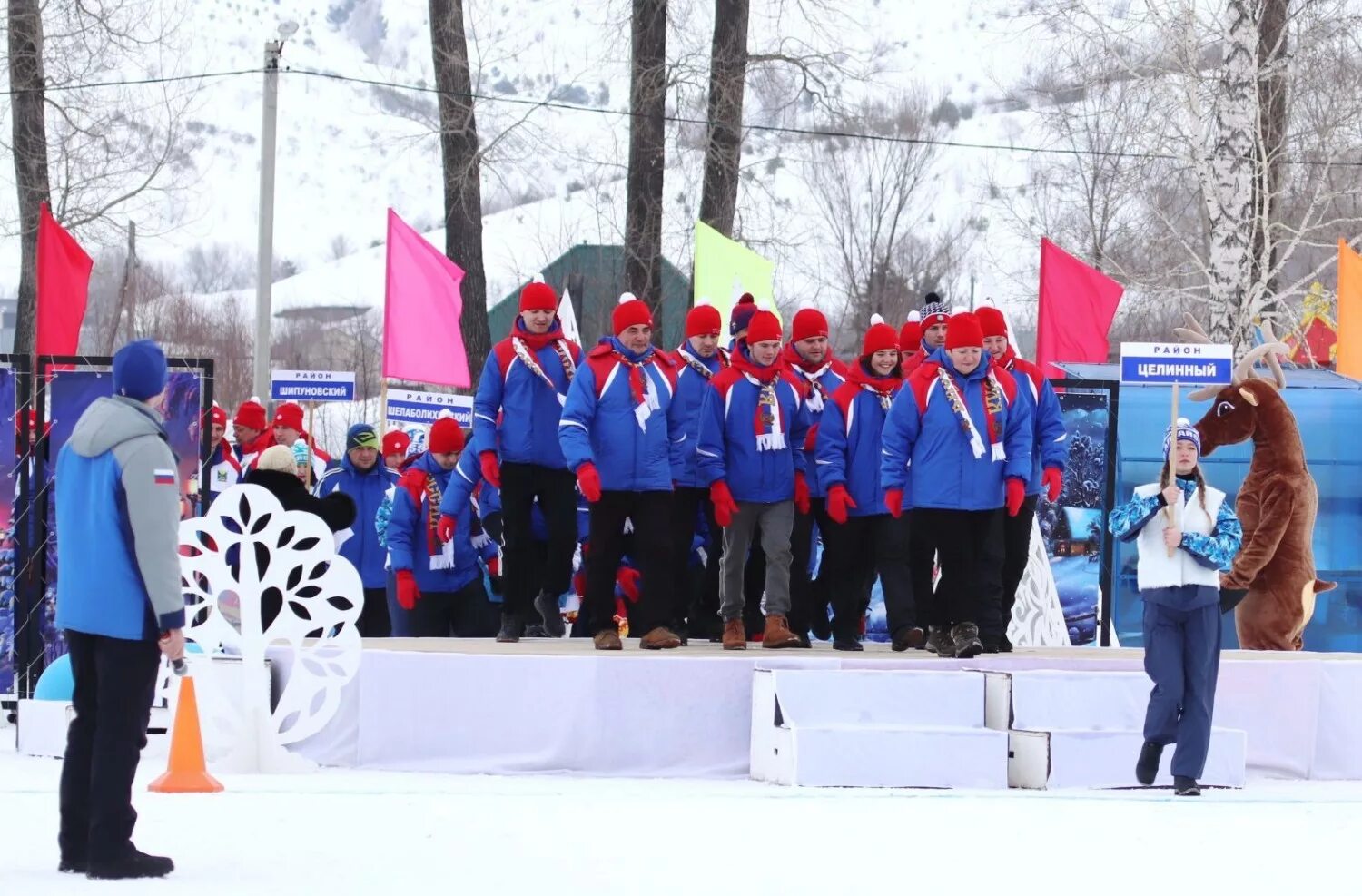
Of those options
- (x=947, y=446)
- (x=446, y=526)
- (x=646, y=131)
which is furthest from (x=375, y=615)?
(x=646, y=131)

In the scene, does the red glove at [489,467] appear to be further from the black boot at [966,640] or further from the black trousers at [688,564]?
the black boot at [966,640]

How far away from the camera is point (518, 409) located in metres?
10.5

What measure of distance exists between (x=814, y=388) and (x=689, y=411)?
77cm

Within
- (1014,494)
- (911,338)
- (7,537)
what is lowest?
(7,537)

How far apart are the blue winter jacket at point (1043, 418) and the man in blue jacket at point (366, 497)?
12.9 feet

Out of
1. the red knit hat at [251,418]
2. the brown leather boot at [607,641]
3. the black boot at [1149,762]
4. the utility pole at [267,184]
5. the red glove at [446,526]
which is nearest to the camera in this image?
the black boot at [1149,762]

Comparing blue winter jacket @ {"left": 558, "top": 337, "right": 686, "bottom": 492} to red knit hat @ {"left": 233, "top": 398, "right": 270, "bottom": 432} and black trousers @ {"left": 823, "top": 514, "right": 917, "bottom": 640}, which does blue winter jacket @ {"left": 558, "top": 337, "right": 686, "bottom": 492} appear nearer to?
black trousers @ {"left": 823, "top": 514, "right": 917, "bottom": 640}

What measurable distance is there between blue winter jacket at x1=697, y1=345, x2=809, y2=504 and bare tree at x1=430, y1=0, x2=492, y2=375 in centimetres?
1118

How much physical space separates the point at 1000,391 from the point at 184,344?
146 feet

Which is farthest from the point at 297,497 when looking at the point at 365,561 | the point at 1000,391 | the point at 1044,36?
the point at 1044,36

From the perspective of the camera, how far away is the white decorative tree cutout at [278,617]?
977 centimetres

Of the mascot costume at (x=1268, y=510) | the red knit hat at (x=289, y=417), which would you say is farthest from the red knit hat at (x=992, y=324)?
the red knit hat at (x=289, y=417)

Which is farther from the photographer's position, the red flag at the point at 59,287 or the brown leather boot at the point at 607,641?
the red flag at the point at 59,287

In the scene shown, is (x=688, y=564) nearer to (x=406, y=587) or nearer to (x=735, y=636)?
(x=735, y=636)
